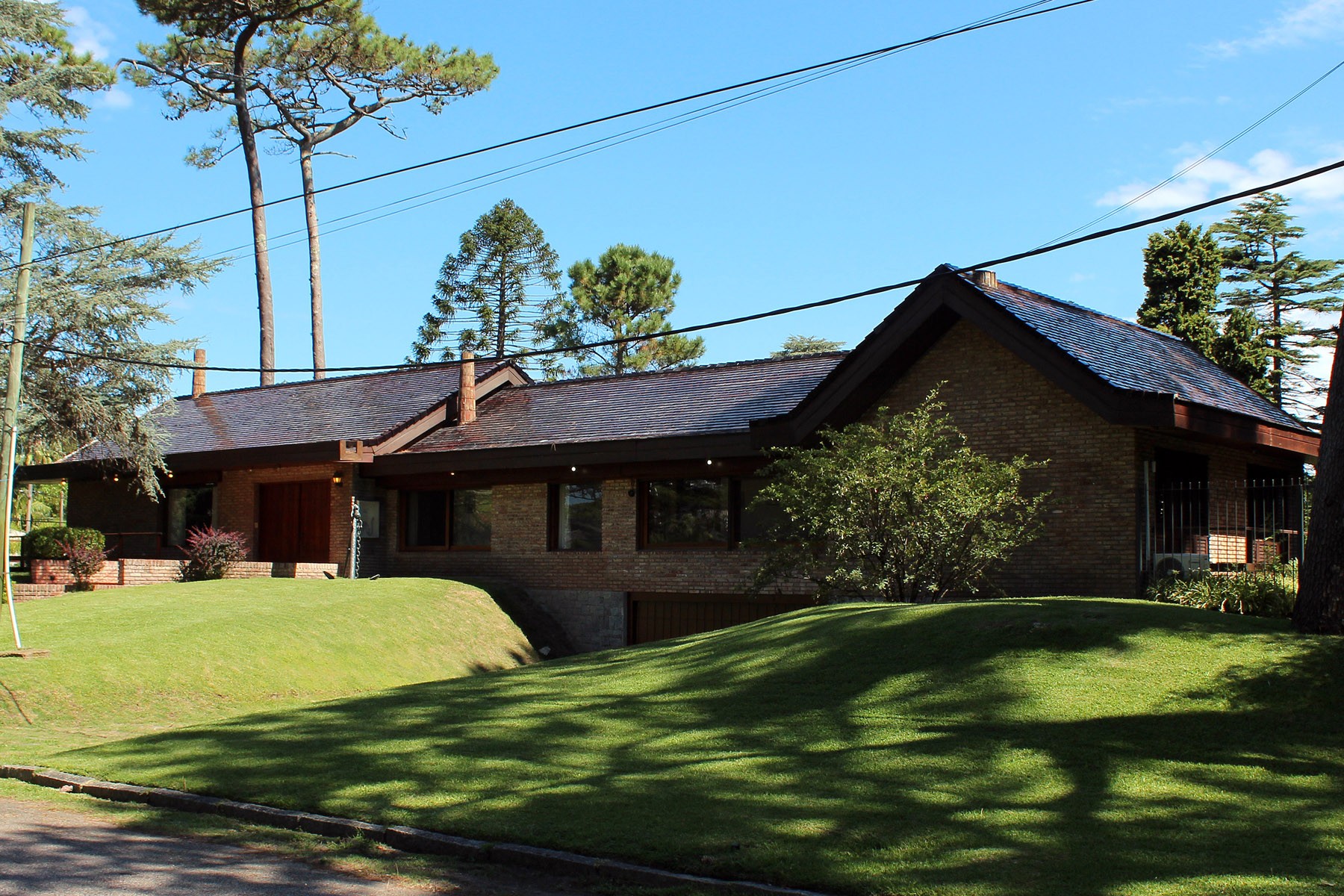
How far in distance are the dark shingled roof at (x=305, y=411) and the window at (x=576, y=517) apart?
450 centimetres

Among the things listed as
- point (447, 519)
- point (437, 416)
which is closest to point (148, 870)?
point (447, 519)

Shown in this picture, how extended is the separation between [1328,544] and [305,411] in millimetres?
24865

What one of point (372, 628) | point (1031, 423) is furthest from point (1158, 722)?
point (372, 628)

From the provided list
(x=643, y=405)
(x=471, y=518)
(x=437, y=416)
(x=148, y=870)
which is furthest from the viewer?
(x=437, y=416)

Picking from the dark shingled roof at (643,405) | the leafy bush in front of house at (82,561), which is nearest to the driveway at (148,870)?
the dark shingled roof at (643,405)

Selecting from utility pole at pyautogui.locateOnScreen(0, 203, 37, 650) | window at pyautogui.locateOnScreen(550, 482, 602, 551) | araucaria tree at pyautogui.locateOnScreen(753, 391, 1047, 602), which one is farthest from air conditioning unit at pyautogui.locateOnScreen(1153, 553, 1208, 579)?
utility pole at pyautogui.locateOnScreen(0, 203, 37, 650)

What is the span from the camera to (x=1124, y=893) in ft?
19.1

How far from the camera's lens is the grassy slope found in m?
14.4

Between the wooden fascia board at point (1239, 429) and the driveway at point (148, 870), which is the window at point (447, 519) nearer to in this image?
the wooden fascia board at point (1239, 429)

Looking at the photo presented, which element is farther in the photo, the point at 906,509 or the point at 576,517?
the point at 576,517

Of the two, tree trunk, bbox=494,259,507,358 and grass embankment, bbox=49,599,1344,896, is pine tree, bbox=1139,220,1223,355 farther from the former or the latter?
tree trunk, bbox=494,259,507,358

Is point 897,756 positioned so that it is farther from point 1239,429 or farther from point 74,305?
point 74,305

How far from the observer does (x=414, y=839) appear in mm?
7523

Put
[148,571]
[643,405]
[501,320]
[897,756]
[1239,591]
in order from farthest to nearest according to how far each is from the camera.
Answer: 1. [501,320]
2. [643,405]
3. [148,571]
4. [1239,591]
5. [897,756]
